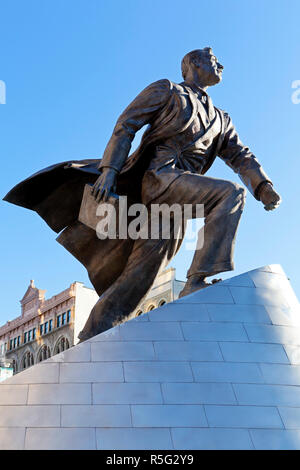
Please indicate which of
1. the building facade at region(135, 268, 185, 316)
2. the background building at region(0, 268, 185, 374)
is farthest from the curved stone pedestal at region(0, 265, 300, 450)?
the background building at region(0, 268, 185, 374)

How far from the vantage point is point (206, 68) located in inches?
301

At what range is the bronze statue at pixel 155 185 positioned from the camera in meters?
6.63

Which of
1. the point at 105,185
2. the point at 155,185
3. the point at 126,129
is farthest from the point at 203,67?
the point at 105,185

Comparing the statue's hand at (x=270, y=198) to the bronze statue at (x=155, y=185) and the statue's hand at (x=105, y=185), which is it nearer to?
the bronze statue at (x=155, y=185)

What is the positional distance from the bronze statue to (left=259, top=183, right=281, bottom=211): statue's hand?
12 millimetres

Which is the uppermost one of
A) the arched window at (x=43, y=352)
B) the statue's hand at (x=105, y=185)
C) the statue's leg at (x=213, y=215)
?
the arched window at (x=43, y=352)

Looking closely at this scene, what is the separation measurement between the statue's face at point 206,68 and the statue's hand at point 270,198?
1.58m

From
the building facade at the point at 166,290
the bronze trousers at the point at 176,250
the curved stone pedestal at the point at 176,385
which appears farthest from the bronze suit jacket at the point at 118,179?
the building facade at the point at 166,290

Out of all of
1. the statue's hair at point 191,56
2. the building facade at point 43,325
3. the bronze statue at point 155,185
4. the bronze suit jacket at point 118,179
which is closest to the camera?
the bronze statue at point 155,185

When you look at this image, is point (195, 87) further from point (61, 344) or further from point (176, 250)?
point (61, 344)

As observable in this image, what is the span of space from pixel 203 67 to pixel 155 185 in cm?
177
